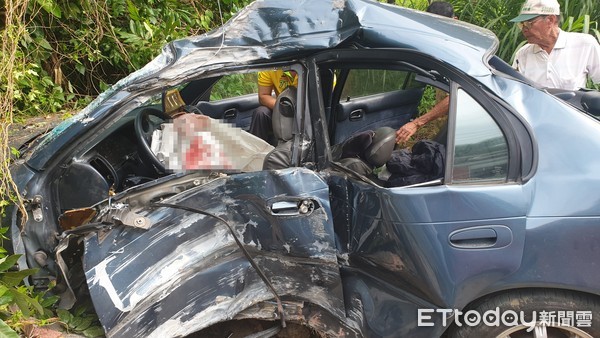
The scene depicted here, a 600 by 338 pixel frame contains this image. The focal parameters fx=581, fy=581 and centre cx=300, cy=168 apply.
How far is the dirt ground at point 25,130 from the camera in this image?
11.8ft

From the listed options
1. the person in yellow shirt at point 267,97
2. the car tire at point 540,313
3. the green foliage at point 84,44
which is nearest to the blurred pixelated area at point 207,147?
the person in yellow shirt at point 267,97

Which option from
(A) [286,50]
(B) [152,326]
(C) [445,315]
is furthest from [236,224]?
(C) [445,315]

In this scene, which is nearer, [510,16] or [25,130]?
[25,130]

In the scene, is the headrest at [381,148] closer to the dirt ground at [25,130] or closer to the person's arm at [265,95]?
the person's arm at [265,95]

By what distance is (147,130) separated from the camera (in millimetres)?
3203

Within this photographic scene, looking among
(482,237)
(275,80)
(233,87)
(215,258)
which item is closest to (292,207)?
(215,258)

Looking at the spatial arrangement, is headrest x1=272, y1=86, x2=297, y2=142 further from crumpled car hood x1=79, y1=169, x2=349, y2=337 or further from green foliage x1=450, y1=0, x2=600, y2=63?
green foliage x1=450, y1=0, x2=600, y2=63

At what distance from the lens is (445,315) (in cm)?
234

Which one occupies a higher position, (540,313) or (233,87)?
(233,87)

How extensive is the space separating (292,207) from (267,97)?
1297 millimetres

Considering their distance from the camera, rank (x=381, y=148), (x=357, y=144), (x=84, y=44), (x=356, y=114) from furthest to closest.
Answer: (x=84, y=44)
(x=356, y=114)
(x=357, y=144)
(x=381, y=148)

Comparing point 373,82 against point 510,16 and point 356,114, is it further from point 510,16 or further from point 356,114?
point 510,16

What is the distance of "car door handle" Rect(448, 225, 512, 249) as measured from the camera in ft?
7.31

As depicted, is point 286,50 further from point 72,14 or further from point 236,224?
point 72,14
